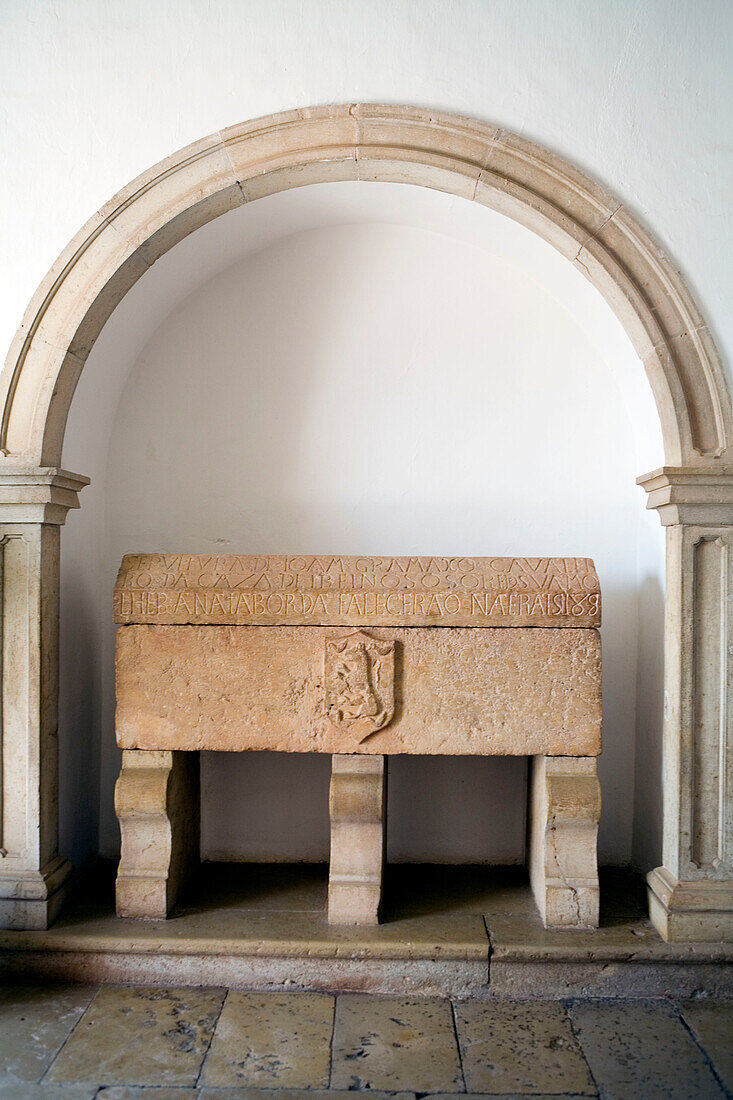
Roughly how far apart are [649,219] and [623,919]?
2.68 meters

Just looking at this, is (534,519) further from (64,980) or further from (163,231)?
(64,980)

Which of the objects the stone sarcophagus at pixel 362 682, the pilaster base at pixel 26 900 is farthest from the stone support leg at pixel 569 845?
the pilaster base at pixel 26 900

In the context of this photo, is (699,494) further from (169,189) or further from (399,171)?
(169,189)

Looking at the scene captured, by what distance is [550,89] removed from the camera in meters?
3.03

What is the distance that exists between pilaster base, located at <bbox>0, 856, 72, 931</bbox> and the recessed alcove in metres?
0.59

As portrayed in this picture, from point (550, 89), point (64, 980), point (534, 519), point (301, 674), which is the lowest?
point (64, 980)

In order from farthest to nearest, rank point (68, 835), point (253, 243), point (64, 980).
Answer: point (253, 243), point (68, 835), point (64, 980)

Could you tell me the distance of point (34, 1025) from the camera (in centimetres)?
272

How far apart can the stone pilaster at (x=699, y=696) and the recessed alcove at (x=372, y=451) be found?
616mm

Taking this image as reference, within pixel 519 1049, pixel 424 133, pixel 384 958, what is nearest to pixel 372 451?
pixel 424 133

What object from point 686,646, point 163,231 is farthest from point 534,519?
point 163,231

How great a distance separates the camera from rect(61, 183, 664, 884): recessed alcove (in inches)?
146

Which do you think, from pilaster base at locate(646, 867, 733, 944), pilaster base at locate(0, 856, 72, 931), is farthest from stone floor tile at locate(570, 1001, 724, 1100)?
pilaster base at locate(0, 856, 72, 931)

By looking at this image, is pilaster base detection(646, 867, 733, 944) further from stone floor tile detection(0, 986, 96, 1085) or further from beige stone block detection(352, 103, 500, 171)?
beige stone block detection(352, 103, 500, 171)
